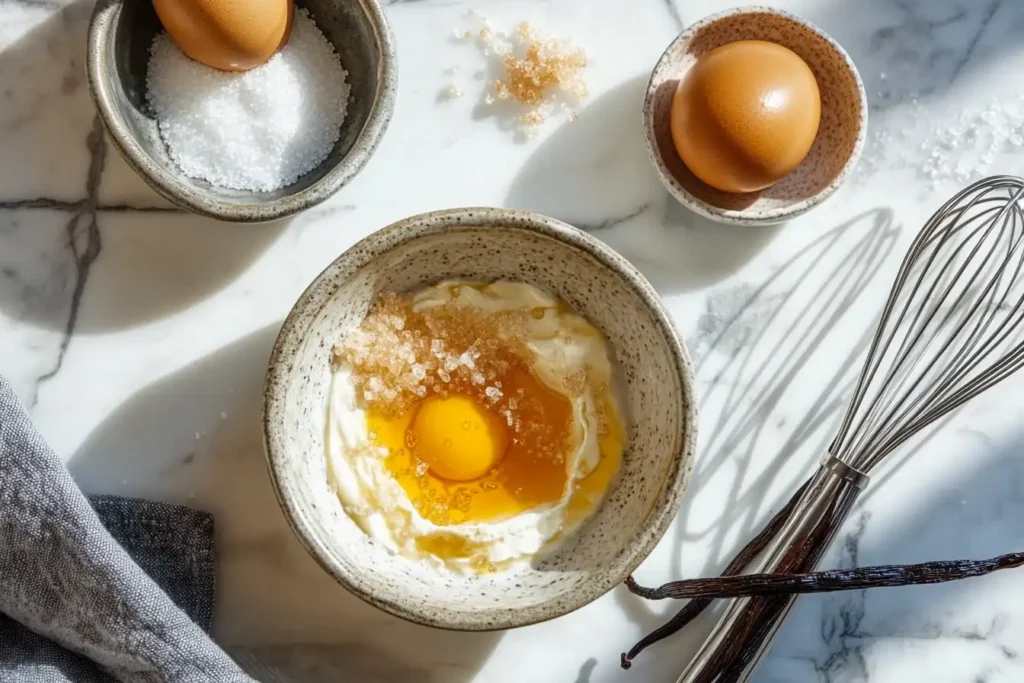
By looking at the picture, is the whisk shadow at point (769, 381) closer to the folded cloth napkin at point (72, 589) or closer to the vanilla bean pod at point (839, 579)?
the vanilla bean pod at point (839, 579)

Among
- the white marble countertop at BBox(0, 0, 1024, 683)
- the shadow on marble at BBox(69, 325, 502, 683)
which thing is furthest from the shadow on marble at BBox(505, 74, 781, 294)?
the shadow on marble at BBox(69, 325, 502, 683)

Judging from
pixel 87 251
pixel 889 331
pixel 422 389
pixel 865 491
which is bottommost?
pixel 87 251

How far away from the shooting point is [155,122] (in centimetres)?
95

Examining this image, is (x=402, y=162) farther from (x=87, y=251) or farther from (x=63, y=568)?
(x=63, y=568)

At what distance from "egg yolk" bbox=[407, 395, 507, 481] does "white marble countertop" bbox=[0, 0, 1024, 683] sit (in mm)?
161

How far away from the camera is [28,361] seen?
3.20ft

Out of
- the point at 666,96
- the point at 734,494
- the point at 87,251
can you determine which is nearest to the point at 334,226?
the point at 87,251

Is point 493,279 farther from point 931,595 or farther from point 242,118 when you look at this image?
point 931,595

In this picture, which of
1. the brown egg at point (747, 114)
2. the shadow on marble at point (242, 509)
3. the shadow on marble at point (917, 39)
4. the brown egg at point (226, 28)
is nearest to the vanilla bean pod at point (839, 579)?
the shadow on marble at point (242, 509)

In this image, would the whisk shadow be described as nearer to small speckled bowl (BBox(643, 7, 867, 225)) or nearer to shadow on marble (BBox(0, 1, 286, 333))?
small speckled bowl (BBox(643, 7, 867, 225))

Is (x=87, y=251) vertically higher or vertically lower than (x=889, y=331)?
lower

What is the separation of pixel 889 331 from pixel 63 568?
823 mm

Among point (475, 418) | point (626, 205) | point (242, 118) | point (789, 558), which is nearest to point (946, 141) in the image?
point (626, 205)

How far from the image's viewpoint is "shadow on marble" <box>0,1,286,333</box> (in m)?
0.98
